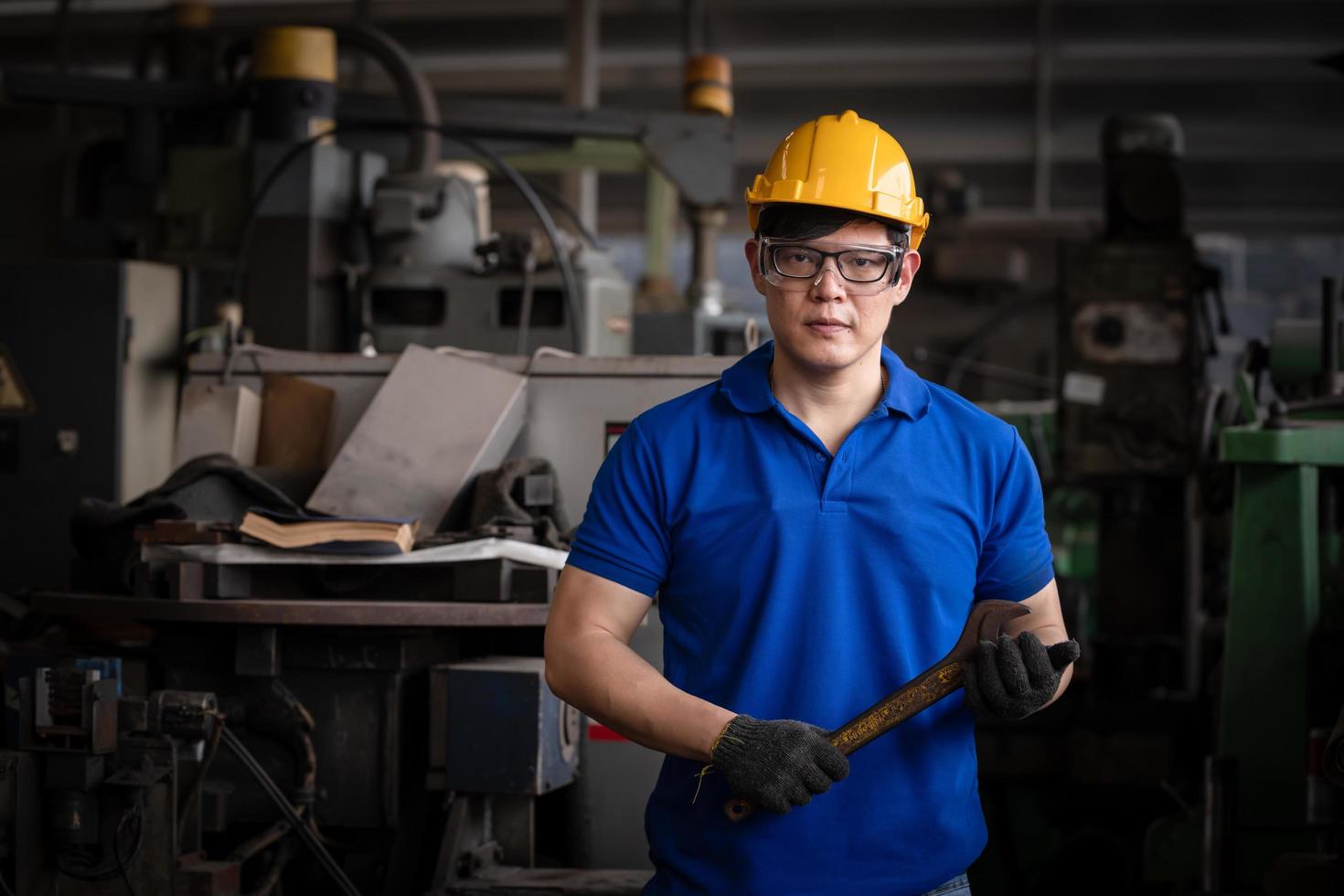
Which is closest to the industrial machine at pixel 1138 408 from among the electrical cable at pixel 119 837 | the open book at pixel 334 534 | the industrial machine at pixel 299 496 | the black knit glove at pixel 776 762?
the industrial machine at pixel 299 496

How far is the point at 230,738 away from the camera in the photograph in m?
2.22

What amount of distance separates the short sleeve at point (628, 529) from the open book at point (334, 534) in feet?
2.65

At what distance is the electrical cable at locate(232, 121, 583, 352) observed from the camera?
320 centimetres

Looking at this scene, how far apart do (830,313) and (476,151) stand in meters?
2.11

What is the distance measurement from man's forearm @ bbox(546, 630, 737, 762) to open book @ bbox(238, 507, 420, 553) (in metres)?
0.84

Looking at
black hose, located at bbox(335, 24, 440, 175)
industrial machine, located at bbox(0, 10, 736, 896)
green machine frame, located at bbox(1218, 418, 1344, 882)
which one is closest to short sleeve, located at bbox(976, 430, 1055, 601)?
industrial machine, located at bbox(0, 10, 736, 896)

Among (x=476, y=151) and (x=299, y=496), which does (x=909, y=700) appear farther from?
(x=476, y=151)

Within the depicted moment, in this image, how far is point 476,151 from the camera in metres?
3.46

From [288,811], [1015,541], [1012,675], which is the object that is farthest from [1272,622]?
[288,811]

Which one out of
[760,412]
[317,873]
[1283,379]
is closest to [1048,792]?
[1283,379]

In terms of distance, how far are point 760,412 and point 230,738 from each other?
1.09 metres

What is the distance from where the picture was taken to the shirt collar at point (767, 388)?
1.55 meters

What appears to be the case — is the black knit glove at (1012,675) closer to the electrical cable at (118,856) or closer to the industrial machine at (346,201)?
the electrical cable at (118,856)

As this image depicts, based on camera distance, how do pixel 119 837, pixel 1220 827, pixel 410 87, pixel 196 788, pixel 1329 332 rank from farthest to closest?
pixel 410 87 → pixel 1329 332 → pixel 1220 827 → pixel 196 788 → pixel 119 837
